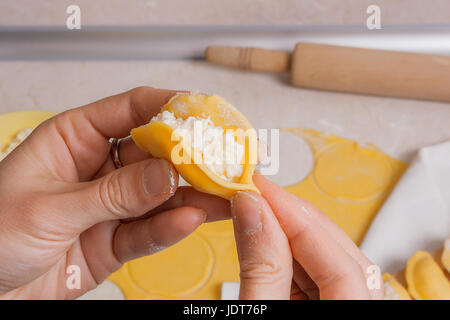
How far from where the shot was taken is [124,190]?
0.75 meters

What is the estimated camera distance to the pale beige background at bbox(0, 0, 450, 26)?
186 centimetres

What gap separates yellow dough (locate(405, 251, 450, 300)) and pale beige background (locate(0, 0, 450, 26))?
1.14m

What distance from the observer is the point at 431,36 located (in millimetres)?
1616

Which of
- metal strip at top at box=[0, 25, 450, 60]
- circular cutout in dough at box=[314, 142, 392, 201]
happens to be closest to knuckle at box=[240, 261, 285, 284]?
circular cutout in dough at box=[314, 142, 392, 201]

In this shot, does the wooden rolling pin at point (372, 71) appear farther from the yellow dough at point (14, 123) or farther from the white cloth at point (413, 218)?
the yellow dough at point (14, 123)

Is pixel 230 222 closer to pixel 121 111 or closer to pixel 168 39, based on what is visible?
pixel 121 111

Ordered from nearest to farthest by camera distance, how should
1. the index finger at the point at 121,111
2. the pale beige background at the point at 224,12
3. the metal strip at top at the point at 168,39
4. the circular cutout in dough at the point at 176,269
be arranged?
the index finger at the point at 121,111 < the circular cutout in dough at the point at 176,269 < the metal strip at top at the point at 168,39 < the pale beige background at the point at 224,12

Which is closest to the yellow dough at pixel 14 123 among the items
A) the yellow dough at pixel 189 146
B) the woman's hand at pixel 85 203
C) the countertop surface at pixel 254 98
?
the countertop surface at pixel 254 98

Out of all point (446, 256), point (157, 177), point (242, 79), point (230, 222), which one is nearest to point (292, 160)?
point (230, 222)

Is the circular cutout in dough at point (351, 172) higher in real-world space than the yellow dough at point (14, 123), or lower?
lower

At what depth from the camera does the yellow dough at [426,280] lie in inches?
41.3

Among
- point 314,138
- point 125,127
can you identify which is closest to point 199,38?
point 314,138

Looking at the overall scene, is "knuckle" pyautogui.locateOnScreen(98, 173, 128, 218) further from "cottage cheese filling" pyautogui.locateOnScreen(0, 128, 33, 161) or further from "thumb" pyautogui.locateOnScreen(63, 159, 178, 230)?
"cottage cheese filling" pyautogui.locateOnScreen(0, 128, 33, 161)

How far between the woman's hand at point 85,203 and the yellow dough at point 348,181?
18.8 inches
